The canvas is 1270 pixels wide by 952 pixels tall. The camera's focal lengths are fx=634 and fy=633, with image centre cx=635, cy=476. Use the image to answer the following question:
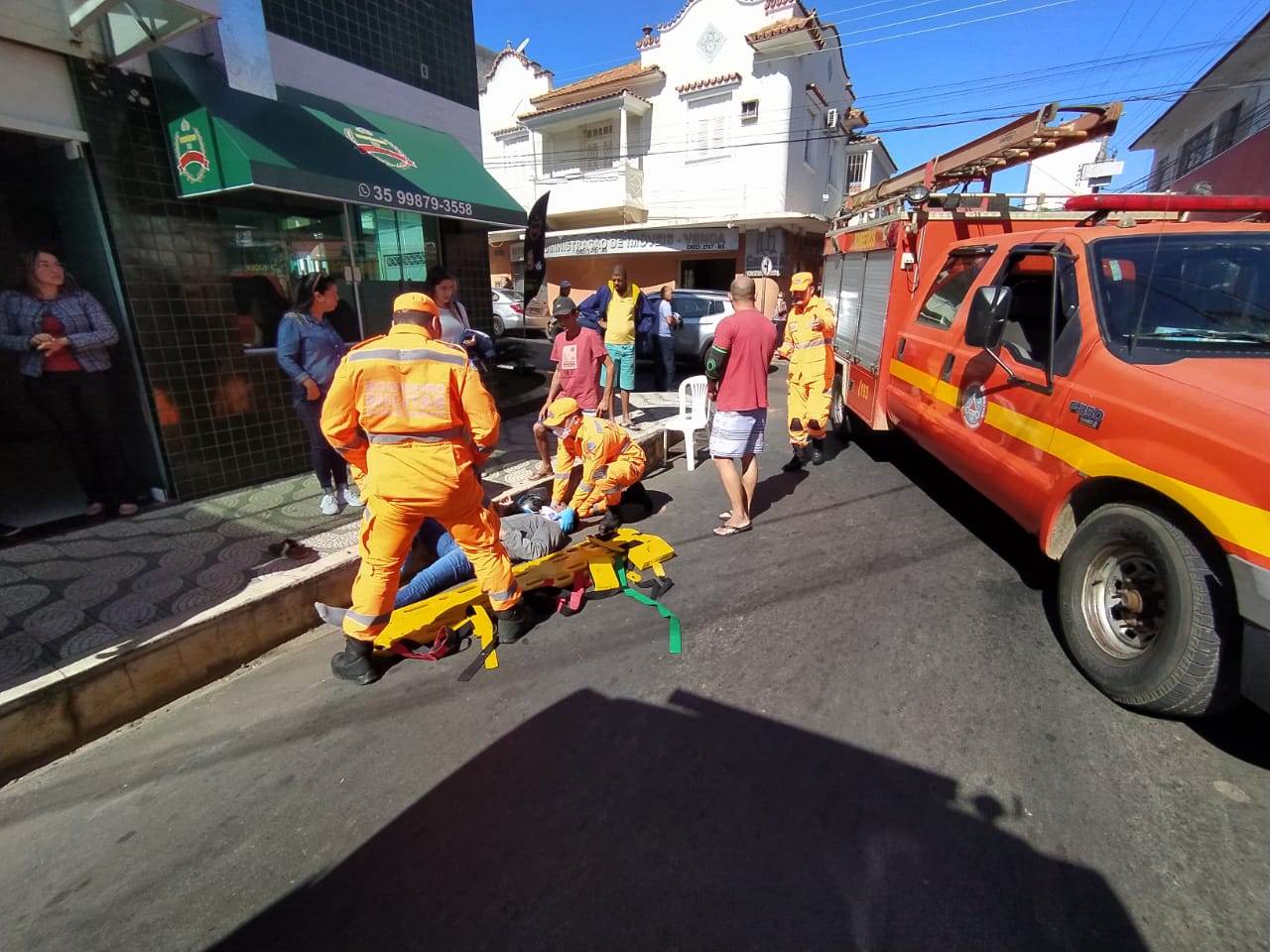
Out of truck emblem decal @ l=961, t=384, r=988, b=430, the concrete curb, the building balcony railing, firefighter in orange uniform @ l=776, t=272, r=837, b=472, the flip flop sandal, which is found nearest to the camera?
the concrete curb

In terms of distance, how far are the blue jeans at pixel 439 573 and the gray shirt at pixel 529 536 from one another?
304mm

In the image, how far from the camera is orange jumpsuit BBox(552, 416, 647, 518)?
4.43 m

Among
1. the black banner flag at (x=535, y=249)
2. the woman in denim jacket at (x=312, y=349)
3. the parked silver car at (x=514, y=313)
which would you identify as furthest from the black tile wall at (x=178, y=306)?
the parked silver car at (x=514, y=313)

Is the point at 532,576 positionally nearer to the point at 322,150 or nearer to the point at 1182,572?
the point at 1182,572

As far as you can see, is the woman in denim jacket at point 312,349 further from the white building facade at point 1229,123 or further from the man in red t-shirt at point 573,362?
the white building facade at point 1229,123

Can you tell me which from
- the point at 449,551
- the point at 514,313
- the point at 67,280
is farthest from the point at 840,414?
the point at 514,313

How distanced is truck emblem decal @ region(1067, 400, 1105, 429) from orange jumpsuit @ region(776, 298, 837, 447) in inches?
125

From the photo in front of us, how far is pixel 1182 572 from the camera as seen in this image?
94.0 inches

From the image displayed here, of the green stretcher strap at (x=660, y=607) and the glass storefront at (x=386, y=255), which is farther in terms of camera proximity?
the glass storefront at (x=386, y=255)

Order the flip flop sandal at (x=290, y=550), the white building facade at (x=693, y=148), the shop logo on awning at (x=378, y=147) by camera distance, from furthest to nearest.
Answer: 1. the white building facade at (x=693, y=148)
2. the shop logo on awning at (x=378, y=147)
3. the flip flop sandal at (x=290, y=550)

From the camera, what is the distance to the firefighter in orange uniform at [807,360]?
613cm

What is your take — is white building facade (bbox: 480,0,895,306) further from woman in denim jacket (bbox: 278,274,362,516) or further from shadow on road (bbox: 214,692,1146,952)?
shadow on road (bbox: 214,692,1146,952)

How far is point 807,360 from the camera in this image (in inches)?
244

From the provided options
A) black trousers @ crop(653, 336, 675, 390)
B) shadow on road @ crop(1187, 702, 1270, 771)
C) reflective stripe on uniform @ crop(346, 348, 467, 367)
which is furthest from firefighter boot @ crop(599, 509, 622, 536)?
black trousers @ crop(653, 336, 675, 390)
